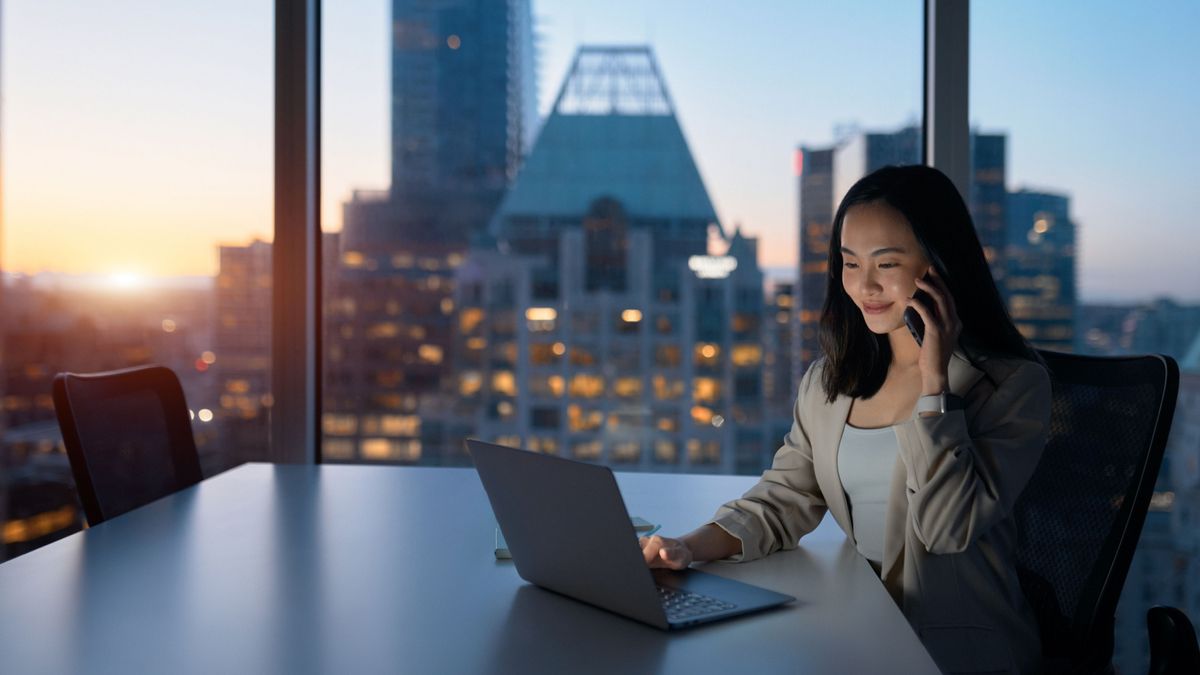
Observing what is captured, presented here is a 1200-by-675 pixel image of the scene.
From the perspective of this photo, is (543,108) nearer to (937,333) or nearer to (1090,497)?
(937,333)

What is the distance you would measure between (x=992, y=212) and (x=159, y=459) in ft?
7.41

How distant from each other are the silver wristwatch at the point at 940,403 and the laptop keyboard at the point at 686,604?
1.59ft

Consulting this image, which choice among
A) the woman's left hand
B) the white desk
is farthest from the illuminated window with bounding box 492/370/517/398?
the woman's left hand

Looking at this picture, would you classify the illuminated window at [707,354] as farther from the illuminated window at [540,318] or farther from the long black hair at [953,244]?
the long black hair at [953,244]

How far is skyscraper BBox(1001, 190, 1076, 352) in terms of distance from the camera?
2.89m

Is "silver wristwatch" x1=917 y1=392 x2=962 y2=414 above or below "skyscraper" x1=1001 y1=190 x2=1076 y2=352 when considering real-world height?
below

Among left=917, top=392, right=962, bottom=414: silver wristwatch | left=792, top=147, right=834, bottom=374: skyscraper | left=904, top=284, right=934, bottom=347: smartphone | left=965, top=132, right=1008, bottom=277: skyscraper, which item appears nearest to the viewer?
left=917, top=392, right=962, bottom=414: silver wristwatch

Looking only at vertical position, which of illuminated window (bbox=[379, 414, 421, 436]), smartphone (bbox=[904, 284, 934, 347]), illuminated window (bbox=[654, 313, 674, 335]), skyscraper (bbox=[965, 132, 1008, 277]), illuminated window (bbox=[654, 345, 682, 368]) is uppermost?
skyscraper (bbox=[965, 132, 1008, 277])

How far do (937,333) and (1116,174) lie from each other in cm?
163

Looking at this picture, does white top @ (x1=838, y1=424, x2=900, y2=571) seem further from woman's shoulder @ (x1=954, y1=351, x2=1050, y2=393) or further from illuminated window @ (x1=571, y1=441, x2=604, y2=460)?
illuminated window @ (x1=571, y1=441, x2=604, y2=460)

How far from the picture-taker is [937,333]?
1625 mm

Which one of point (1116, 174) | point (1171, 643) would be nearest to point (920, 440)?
point (1171, 643)

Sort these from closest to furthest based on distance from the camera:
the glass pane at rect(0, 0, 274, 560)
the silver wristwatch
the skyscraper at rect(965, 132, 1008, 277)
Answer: the silver wristwatch → the skyscraper at rect(965, 132, 1008, 277) → the glass pane at rect(0, 0, 274, 560)

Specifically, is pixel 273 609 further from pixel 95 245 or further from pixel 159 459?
pixel 95 245
